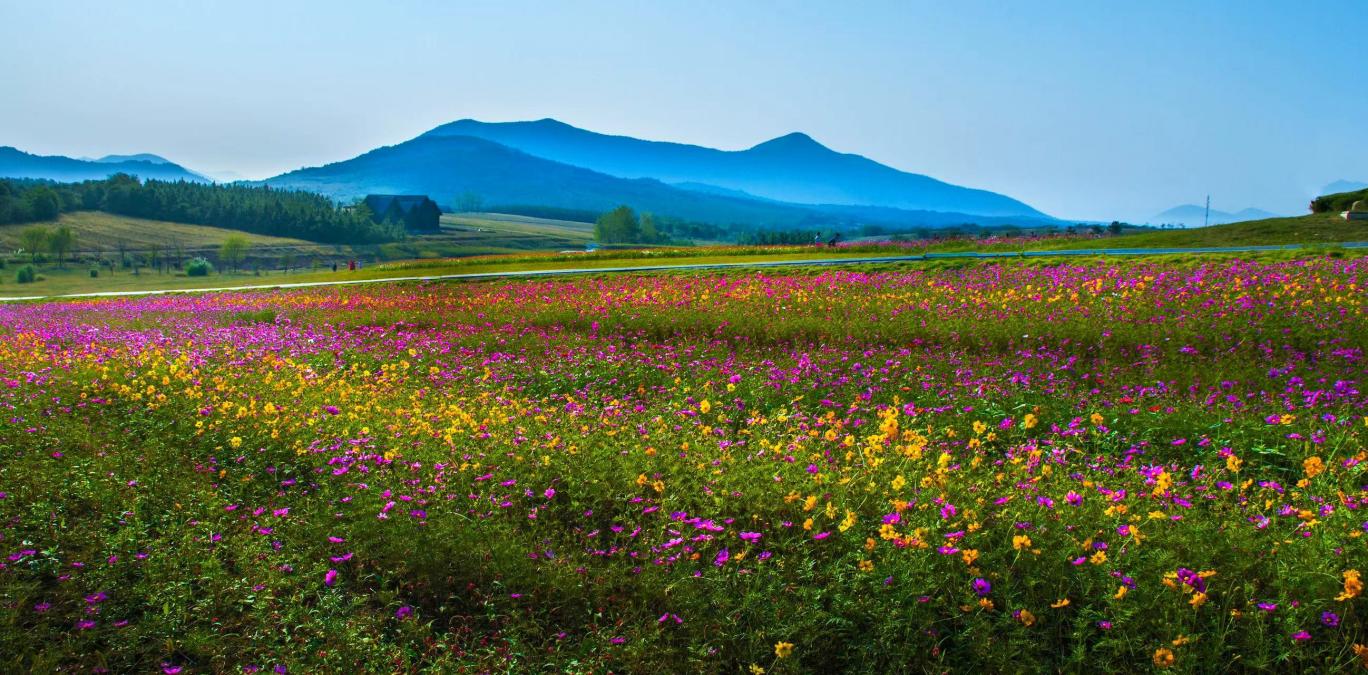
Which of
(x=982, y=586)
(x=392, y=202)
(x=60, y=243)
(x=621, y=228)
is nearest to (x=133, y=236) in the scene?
(x=60, y=243)

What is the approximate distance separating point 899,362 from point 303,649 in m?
7.70

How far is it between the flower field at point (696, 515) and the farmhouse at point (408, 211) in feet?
364

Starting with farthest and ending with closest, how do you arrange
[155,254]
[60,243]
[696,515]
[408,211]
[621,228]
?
[621,228] < [408,211] < [155,254] < [60,243] < [696,515]

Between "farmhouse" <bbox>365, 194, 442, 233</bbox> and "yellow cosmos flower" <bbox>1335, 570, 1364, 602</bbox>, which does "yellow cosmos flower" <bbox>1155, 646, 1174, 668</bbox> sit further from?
"farmhouse" <bbox>365, 194, 442, 233</bbox>

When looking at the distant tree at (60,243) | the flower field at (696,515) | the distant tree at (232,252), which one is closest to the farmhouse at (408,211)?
the distant tree at (232,252)

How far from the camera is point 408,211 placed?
4552 inches

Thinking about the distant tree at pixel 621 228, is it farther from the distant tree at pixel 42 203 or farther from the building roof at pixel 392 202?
the distant tree at pixel 42 203

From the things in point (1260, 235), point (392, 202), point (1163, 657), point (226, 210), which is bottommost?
point (1163, 657)

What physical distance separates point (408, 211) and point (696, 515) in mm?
120630

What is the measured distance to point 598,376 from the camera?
10039 mm

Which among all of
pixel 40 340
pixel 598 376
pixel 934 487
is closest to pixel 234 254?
pixel 40 340

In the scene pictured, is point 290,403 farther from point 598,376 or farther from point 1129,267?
point 1129,267

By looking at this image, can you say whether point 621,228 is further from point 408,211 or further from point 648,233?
point 408,211

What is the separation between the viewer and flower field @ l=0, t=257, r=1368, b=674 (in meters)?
4.09
